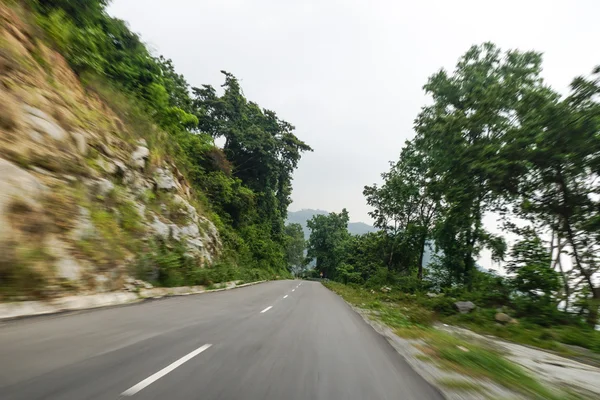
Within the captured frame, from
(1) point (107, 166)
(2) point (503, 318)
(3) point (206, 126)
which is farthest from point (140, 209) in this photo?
(3) point (206, 126)

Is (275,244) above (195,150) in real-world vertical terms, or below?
below

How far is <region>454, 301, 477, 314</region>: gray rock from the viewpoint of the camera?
1442 cm

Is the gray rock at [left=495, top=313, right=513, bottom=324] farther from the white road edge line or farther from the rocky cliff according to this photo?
the rocky cliff

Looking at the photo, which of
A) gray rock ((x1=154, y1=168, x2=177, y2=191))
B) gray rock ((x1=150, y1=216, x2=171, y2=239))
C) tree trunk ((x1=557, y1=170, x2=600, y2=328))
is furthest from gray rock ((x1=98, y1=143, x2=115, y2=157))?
tree trunk ((x1=557, y1=170, x2=600, y2=328))

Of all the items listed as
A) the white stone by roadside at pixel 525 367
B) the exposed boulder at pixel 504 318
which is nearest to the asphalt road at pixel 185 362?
the white stone by roadside at pixel 525 367

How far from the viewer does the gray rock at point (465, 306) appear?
14.4 metres

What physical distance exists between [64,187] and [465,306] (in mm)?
16320

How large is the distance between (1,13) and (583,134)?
63.6 feet

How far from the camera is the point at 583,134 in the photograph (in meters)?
10.8

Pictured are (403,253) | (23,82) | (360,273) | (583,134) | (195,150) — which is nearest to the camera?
(23,82)

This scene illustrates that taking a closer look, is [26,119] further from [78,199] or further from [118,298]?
[118,298]

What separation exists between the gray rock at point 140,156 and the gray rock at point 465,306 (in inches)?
656

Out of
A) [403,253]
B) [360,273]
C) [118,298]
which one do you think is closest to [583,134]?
[118,298]

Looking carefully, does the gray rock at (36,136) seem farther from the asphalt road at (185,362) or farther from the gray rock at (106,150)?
the asphalt road at (185,362)
